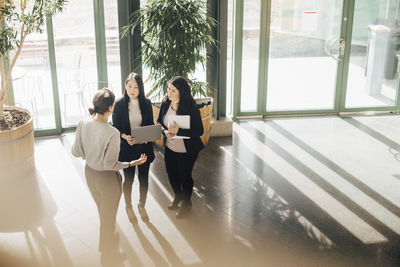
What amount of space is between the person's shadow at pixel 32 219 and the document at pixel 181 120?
1547 mm

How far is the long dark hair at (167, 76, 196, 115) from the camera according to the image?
4535 mm

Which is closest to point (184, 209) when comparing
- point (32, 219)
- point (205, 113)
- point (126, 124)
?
point (126, 124)

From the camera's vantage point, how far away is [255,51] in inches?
322

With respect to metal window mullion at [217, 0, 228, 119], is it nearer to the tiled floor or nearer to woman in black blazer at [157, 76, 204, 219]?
the tiled floor

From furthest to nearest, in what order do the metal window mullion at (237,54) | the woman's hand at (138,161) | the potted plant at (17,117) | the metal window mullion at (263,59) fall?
the metal window mullion at (263,59)
the metal window mullion at (237,54)
the potted plant at (17,117)
the woman's hand at (138,161)

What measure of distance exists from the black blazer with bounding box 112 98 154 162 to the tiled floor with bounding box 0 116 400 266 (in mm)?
721

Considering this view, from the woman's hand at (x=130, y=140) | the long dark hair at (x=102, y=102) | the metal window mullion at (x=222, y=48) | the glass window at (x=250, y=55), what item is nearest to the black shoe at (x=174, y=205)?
the woman's hand at (x=130, y=140)

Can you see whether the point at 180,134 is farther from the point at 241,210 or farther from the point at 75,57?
the point at 75,57

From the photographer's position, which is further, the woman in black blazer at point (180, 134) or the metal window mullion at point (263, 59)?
the metal window mullion at point (263, 59)

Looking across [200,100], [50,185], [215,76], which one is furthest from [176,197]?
[215,76]

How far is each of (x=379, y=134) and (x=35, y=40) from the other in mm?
5548

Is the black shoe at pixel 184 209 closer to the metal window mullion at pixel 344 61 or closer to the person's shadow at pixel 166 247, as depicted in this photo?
the person's shadow at pixel 166 247

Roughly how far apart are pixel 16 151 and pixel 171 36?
2427 millimetres

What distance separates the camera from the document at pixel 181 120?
15.0 feet
